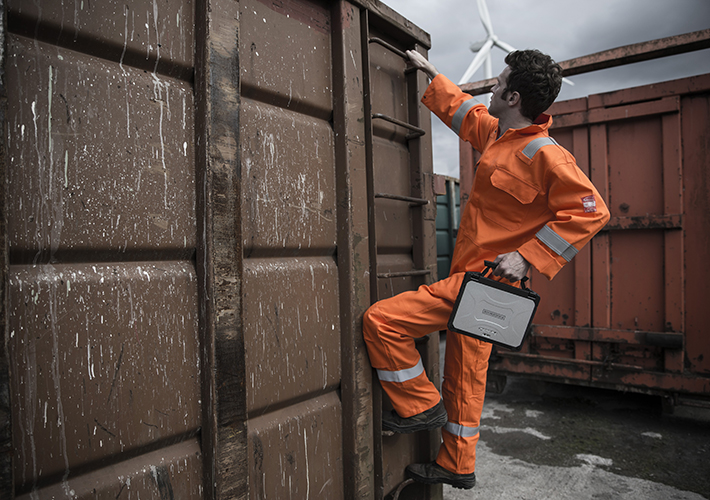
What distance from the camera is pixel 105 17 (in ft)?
3.78

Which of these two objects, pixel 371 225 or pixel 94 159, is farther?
pixel 371 225

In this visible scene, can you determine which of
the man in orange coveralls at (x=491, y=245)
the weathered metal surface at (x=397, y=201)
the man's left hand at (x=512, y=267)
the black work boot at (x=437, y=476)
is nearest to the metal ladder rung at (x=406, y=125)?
the weathered metal surface at (x=397, y=201)

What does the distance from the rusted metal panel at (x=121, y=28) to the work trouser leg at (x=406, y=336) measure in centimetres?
114

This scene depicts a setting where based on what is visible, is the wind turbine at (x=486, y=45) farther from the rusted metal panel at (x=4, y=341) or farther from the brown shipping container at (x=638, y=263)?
the rusted metal panel at (x=4, y=341)

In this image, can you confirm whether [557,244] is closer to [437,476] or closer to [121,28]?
[437,476]

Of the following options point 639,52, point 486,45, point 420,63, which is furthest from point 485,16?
point 420,63

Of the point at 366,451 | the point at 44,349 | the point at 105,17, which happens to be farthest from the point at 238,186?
the point at 366,451

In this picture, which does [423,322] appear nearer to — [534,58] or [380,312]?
[380,312]

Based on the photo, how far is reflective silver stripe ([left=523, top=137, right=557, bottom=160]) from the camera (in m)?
1.81

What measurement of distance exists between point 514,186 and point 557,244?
32 cm

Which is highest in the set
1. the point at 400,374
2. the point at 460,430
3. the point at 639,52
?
the point at 639,52

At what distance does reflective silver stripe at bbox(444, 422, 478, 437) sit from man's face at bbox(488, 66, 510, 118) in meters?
1.46

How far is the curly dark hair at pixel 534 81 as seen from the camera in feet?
6.45

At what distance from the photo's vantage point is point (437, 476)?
6.64ft
